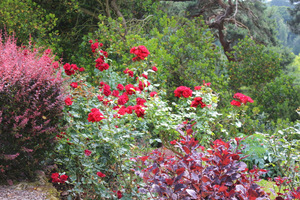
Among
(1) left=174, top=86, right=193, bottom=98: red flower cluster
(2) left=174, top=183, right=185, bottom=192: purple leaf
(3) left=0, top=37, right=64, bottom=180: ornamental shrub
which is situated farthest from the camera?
(1) left=174, top=86, right=193, bottom=98: red flower cluster

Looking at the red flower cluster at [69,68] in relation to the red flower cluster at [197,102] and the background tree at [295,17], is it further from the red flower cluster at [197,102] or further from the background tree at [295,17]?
the background tree at [295,17]

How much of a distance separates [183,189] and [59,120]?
1585mm

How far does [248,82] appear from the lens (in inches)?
318

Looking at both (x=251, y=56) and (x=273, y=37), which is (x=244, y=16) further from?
(x=251, y=56)

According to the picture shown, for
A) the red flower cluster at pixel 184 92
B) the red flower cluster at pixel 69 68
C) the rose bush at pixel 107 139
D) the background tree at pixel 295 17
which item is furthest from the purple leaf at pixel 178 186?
the background tree at pixel 295 17

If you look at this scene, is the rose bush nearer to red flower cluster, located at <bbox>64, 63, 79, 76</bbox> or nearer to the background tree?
red flower cluster, located at <bbox>64, 63, 79, 76</bbox>

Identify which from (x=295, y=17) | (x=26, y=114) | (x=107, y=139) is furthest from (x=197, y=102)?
(x=295, y=17)

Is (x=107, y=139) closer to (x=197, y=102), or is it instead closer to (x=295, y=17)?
(x=197, y=102)

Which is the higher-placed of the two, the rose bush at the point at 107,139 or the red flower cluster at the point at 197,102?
the red flower cluster at the point at 197,102

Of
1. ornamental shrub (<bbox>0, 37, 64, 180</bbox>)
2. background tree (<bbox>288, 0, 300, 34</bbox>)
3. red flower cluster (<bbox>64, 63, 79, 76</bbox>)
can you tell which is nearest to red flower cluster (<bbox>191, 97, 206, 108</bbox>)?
ornamental shrub (<bbox>0, 37, 64, 180</bbox>)

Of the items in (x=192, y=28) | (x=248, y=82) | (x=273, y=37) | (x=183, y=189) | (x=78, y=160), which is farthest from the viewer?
(x=273, y=37)

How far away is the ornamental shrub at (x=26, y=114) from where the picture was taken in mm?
2430

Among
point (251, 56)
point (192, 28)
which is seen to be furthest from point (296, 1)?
point (192, 28)

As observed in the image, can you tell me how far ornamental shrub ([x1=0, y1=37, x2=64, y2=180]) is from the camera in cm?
243
